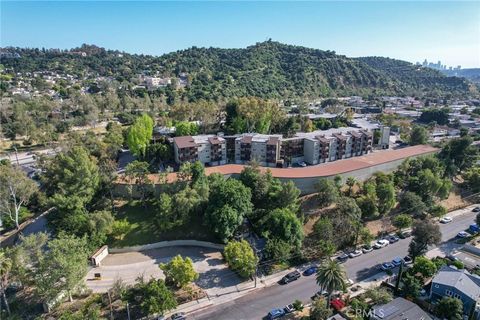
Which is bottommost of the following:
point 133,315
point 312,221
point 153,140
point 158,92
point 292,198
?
point 133,315

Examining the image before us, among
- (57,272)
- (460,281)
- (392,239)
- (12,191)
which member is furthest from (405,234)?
(12,191)

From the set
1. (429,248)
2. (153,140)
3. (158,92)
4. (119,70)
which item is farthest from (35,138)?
(119,70)

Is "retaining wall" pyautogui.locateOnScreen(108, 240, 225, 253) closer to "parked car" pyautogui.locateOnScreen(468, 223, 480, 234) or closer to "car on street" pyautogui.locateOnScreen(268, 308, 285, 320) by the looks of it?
"car on street" pyautogui.locateOnScreen(268, 308, 285, 320)

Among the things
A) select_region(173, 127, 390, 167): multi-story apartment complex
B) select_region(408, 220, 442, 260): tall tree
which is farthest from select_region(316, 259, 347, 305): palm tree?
select_region(173, 127, 390, 167): multi-story apartment complex

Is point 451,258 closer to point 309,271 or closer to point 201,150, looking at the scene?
point 309,271

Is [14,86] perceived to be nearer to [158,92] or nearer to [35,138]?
[158,92]

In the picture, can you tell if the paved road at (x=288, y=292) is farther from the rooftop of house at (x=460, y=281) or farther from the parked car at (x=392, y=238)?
the rooftop of house at (x=460, y=281)

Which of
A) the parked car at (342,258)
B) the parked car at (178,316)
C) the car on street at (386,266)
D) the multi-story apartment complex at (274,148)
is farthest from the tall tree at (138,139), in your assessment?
the car on street at (386,266)
